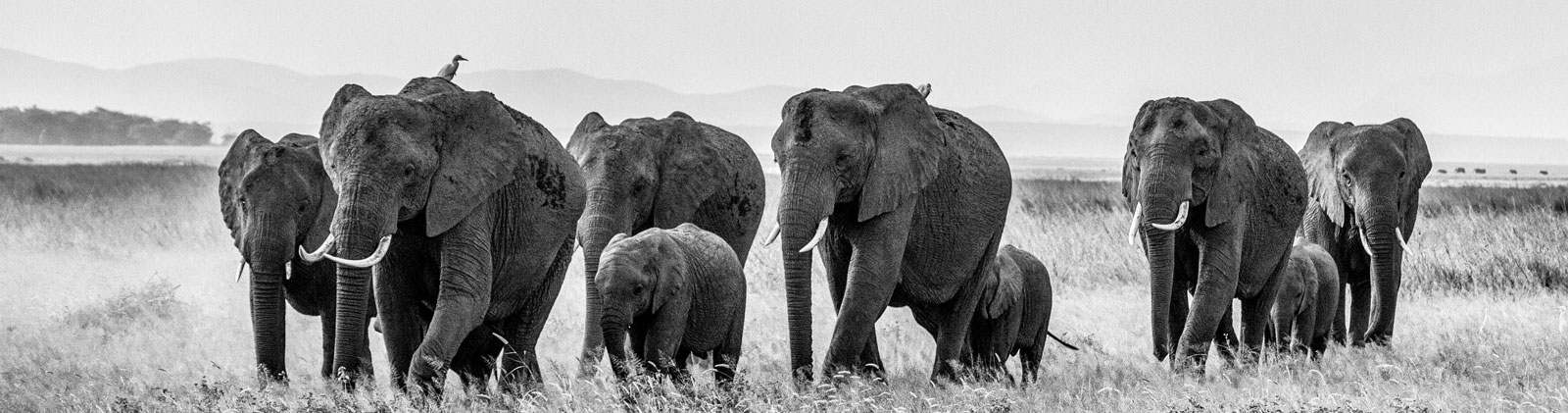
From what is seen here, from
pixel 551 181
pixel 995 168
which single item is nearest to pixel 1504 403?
pixel 995 168

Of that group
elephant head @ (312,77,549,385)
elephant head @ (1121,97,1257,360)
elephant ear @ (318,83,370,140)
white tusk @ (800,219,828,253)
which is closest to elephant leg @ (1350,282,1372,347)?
elephant head @ (1121,97,1257,360)

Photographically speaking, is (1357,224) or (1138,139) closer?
(1138,139)

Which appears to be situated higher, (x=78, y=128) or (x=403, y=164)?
(x=403, y=164)

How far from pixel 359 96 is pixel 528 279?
1.58 meters

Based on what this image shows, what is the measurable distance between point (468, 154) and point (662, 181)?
4115 mm

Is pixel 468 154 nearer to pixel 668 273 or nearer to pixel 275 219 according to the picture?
pixel 668 273

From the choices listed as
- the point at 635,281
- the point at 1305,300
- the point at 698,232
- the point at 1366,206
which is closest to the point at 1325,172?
the point at 1366,206

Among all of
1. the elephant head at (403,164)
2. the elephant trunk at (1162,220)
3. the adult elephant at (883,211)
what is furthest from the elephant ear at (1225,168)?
the elephant head at (403,164)

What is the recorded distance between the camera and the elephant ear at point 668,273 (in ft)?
32.9

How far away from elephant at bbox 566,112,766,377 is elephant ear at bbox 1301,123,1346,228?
501 centimetres

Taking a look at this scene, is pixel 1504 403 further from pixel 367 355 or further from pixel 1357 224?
pixel 367 355

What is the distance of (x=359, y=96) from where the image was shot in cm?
911

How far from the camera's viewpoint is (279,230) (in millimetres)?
Answer: 10898

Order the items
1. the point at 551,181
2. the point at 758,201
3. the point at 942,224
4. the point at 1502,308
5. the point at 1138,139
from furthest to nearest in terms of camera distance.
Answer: the point at 1502,308
the point at 758,201
the point at 1138,139
the point at 942,224
the point at 551,181
